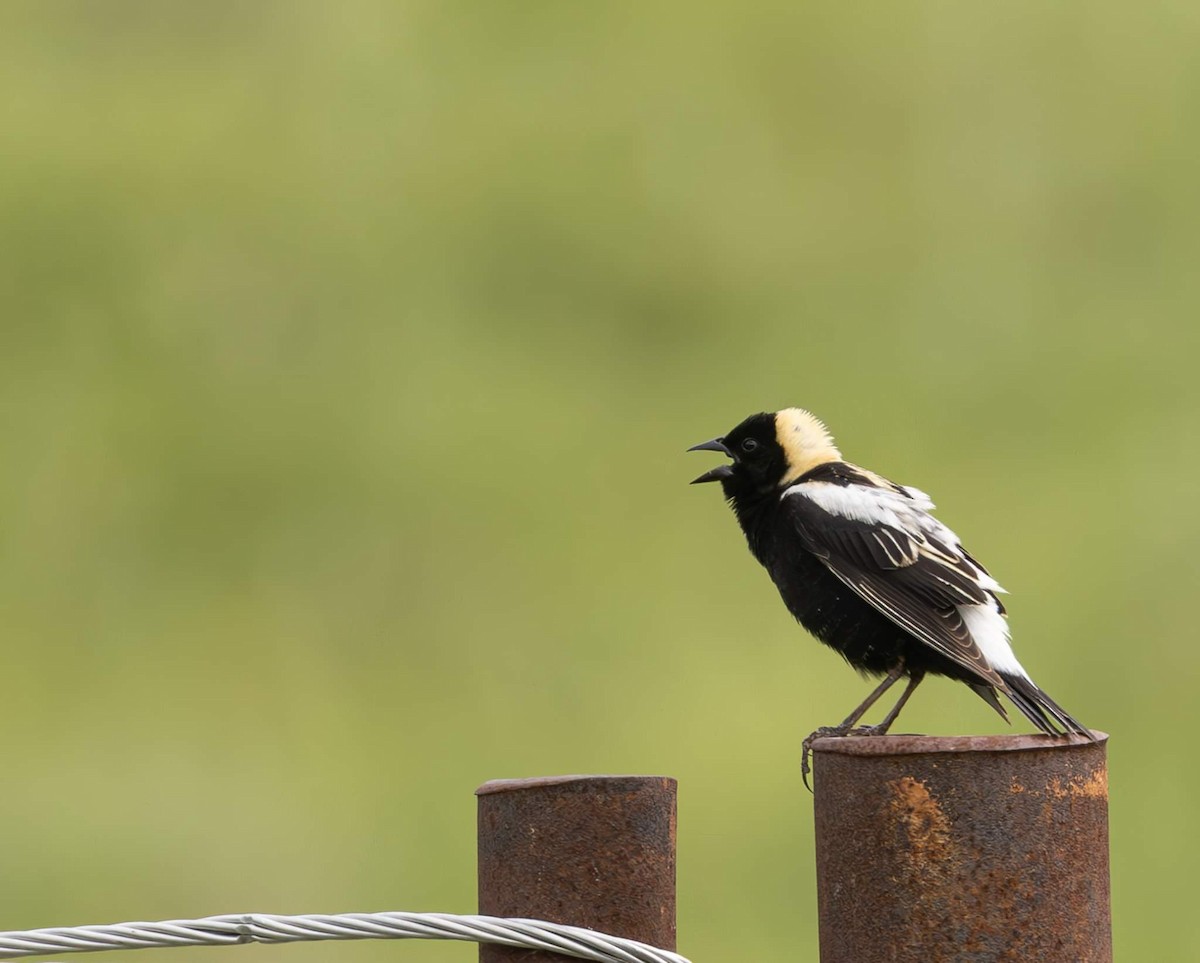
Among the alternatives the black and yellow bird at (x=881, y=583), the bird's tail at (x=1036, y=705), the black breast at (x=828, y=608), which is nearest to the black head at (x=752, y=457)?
the black and yellow bird at (x=881, y=583)

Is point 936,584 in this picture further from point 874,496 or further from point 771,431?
point 771,431

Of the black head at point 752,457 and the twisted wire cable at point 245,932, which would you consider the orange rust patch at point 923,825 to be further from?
the black head at point 752,457

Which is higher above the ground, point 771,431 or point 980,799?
point 771,431

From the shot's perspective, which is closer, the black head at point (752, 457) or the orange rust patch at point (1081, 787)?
the orange rust patch at point (1081, 787)

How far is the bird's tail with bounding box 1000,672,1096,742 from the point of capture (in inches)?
106

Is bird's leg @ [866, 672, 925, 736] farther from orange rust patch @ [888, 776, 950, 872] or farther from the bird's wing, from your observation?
orange rust patch @ [888, 776, 950, 872]

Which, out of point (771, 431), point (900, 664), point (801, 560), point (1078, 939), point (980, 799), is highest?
point (771, 431)

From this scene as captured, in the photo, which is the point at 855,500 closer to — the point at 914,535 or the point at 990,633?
the point at 914,535

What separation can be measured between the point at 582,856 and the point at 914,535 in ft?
6.65

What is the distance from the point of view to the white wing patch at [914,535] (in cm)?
375

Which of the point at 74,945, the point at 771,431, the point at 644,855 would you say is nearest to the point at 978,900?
the point at 644,855

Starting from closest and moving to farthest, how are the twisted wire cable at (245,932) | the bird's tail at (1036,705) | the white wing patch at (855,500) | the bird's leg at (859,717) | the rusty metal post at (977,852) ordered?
the twisted wire cable at (245,932), the rusty metal post at (977,852), the bird's tail at (1036,705), the bird's leg at (859,717), the white wing patch at (855,500)

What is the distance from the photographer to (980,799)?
2.19 meters

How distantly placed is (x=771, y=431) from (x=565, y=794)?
2711 mm
